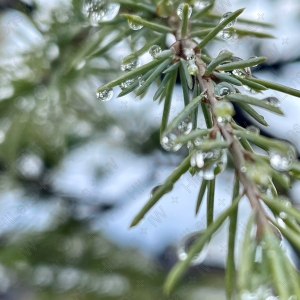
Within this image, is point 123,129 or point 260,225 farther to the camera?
point 123,129

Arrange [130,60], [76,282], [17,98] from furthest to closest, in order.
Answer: [76,282], [17,98], [130,60]

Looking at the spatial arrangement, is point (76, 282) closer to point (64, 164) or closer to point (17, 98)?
point (64, 164)

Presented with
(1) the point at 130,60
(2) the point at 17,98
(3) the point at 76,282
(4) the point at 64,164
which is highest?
(1) the point at 130,60

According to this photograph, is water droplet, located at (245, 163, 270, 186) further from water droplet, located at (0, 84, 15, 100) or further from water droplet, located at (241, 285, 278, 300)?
water droplet, located at (0, 84, 15, 100)

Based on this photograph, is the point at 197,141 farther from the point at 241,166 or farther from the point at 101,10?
the point at 101,10

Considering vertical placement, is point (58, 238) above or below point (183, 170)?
below

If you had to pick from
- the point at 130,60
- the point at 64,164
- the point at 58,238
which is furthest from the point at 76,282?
the point at 130,60
